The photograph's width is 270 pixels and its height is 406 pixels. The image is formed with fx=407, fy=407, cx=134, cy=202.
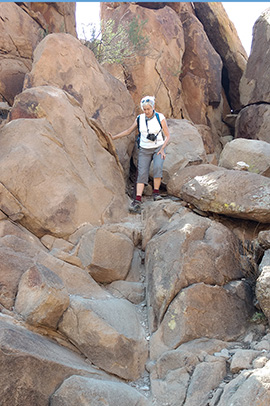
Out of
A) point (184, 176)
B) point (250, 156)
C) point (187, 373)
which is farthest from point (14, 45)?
point (187, 373)

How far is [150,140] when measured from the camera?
690cm

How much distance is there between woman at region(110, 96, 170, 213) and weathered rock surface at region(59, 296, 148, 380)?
263 centimetres

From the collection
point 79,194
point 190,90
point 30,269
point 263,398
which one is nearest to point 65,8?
point 190,90

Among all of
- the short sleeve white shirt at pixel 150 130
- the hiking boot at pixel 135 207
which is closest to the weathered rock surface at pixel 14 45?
the short sleeve white shirt at pixel 150 130

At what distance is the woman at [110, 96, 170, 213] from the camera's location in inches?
267

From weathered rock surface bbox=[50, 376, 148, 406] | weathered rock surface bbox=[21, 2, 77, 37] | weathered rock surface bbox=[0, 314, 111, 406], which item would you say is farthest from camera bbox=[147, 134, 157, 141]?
weathered rock surface bbox=[21, 2, 77, 37]

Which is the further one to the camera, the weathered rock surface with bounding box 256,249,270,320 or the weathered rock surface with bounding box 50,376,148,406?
the weathered rock surface with bounding box 256,249,270,320

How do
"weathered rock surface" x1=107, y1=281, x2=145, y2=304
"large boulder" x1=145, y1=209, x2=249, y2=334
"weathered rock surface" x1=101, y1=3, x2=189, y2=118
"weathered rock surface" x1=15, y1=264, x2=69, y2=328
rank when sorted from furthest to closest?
"weathered rock surface" x1=101, y1=3, x2=189, y2=118 → "weathered rock surface" x1=107, y1=281, x2=145, y2=304 → "large boulder" x1=145, y1=209, x2=249, y2=334 → "weathered rock surface" x1=15, y1=264, x2=69, y2=328

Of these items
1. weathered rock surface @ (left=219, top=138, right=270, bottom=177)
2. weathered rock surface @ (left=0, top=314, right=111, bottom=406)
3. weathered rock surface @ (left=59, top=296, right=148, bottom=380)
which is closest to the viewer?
weathered rock surface @ (left=0, top=314, right=111, bottom=406)

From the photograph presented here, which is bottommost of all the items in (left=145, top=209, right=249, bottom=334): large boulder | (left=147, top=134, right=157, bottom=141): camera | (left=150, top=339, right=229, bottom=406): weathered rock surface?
(left=150, top=339, right=229, bottom=406): weathered rock surface

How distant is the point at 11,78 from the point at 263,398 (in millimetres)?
7922

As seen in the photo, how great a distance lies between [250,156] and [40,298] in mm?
5193

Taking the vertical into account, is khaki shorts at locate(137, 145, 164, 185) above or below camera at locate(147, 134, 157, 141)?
below

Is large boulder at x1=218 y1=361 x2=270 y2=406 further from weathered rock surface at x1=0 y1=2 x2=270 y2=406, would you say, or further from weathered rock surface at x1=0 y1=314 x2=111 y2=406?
weathered rock surface at x1=0 y1=314 x2=111 y2=406
